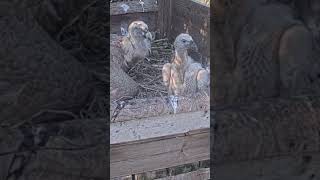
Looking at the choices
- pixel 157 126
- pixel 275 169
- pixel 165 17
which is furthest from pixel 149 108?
pixel 275 169

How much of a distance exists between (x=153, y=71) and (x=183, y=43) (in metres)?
Answer: 0.18

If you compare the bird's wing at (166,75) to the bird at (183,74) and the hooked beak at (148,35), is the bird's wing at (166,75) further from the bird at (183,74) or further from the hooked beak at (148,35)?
the hooked beak at (148,35)

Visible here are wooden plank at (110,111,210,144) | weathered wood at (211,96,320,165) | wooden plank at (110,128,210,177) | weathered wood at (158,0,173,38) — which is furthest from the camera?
weathered wood at (158,0,173,38)

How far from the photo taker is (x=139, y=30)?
2.10 m

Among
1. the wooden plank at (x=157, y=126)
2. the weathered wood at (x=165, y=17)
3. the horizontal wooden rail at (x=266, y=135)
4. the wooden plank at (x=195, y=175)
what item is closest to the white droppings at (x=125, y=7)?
the weathered wood at (x=165, y=17)

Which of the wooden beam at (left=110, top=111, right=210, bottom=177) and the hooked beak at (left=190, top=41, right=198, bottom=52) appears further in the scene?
the hooked beak at (left=190, top=41, right=198, bottom=52)

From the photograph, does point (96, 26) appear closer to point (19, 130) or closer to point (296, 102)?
point (19, 130)

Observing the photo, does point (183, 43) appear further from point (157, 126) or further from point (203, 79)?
point (157, 126)

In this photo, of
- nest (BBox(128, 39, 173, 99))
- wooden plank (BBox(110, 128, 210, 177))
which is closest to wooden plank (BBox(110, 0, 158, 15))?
nest (BBox(128, 39, 173, 99))

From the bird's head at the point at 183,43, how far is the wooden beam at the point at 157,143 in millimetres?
262

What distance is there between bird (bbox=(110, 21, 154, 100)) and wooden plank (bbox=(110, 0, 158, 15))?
7 centimetres

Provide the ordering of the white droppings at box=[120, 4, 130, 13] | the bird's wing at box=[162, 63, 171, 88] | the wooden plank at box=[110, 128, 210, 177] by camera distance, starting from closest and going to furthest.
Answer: the wooden plank at box=[110, 128, 210, 177] < the white droppings at box=[120, 4, 130, 13] < the bird's wing at box=[162, 63, 171, 88]

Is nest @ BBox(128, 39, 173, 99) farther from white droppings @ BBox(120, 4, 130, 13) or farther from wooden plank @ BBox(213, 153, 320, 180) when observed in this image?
wooden plank @ BBox(213, 153, 320, 180)

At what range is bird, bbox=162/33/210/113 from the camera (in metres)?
2.18
